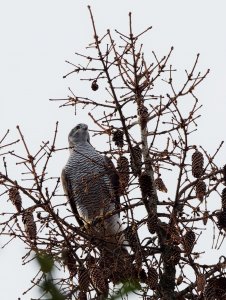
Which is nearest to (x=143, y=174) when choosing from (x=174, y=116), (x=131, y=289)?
→ (x=174, y=116)

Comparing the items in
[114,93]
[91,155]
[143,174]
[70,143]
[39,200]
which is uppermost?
[70,143]

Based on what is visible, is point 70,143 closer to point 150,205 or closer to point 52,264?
point 150,205

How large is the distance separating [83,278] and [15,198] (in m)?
0.79

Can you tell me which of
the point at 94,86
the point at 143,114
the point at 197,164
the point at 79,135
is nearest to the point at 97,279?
the point at 197,164

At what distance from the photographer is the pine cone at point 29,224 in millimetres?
4077

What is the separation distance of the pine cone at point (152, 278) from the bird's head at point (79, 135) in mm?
6090

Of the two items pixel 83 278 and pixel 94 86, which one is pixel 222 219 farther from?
pixel 94 86

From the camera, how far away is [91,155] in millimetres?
9648

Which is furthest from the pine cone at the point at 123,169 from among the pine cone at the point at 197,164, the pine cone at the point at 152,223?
the pine cone at the point at 197,164

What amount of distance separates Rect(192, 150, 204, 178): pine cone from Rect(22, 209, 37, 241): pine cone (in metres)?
1.30

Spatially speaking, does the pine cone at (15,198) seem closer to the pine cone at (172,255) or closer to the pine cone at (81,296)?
the pine cone at (81,296)

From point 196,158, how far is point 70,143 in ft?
20.3

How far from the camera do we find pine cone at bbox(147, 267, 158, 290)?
416cm

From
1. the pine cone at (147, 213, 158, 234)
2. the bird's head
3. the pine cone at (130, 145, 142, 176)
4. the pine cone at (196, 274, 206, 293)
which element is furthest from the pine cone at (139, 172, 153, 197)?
the bird's head
